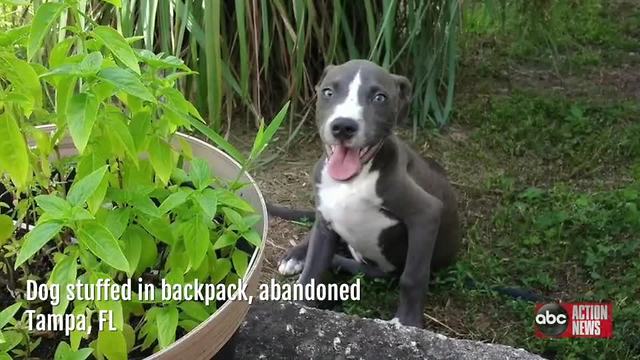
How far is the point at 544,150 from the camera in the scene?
3.03 meters

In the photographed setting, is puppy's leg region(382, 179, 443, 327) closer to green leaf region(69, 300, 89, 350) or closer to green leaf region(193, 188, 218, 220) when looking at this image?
green leaf region(193, 188, 218, 220)

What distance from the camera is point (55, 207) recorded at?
0.92 metres

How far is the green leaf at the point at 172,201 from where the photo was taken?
1.01 metres

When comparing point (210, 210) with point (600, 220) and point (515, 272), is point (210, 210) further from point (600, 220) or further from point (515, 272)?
point (600, 220)

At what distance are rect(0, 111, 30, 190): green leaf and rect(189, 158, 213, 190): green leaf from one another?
229 millimetres

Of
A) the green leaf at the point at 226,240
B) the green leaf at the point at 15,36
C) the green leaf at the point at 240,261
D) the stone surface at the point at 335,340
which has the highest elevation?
the green leaf at the point at 15,36

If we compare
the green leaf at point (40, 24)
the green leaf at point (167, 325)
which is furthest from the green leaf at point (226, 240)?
the green leaf at point (40, 24)

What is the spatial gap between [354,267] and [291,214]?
38 centimetres

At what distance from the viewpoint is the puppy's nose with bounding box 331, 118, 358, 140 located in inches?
74.4

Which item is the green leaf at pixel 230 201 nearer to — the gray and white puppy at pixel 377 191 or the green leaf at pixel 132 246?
the green leaf at pixel 132 246

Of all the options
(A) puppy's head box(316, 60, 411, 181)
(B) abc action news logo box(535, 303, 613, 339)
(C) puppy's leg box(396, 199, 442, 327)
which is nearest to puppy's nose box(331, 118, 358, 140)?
(A) puppy's head box(316, 60, 411, 181)

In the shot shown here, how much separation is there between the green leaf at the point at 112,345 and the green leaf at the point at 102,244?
0.44ft

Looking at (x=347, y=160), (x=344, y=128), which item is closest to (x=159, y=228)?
(x=344, y=128)

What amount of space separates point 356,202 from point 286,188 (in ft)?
2.84
